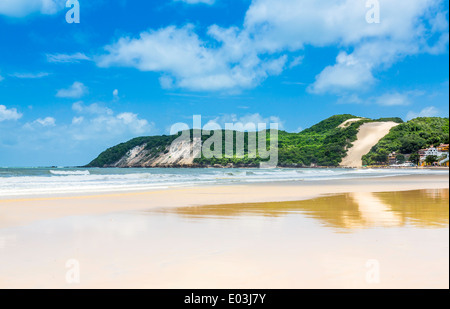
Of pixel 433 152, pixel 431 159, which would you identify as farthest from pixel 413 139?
pixel 431 159

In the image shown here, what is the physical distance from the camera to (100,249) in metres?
5.96

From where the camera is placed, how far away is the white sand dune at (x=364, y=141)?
162375mm

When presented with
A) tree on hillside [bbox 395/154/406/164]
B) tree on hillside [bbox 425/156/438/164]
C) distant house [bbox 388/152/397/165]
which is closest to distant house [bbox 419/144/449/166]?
tree on hillside [bbox 425/156/438/164]

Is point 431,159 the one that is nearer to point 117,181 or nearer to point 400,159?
point 400,159

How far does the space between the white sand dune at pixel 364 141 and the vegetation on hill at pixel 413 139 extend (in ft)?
41.9

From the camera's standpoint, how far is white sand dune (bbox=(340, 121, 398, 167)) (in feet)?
533

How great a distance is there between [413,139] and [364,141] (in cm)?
5660

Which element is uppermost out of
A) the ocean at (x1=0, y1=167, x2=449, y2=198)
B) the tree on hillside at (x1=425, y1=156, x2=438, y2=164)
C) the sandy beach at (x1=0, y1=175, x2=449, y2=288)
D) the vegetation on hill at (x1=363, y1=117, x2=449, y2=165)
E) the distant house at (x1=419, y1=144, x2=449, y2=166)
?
the vegetation on hill at (x1=363, y1=117, x2=449, y2=165)

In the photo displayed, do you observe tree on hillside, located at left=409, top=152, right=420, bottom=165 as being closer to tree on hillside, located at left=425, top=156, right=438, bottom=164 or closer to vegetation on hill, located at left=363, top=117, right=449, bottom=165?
vegetation on hill, located at left=363, top=117, right=449, bottom=165

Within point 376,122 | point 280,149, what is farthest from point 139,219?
point 376,122

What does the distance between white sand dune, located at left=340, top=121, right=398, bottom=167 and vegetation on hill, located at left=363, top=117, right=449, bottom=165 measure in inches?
503

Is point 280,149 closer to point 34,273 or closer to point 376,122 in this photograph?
point 376,122

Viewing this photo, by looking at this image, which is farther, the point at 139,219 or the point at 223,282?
the point at 139,219
